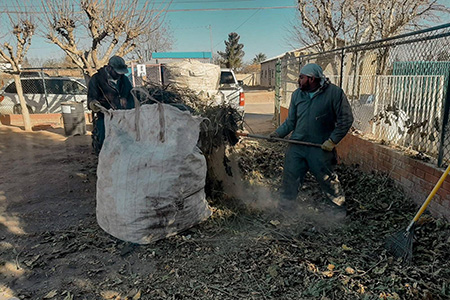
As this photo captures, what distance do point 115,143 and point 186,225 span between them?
3.28ft

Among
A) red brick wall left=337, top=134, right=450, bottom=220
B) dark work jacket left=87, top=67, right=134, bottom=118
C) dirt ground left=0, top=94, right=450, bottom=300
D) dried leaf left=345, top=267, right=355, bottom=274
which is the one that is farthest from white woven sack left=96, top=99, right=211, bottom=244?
red brick wall left=337, top=134, right=450, bottom=220

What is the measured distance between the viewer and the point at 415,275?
Result: 218cm

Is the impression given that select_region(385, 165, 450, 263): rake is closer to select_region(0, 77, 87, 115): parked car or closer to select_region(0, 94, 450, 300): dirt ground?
select_region(0, 94, 450, 300): dirt ground

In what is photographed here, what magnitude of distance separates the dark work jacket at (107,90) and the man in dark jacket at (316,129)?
237 centimetres

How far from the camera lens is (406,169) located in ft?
11.0

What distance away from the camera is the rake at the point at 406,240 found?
234 centimetres

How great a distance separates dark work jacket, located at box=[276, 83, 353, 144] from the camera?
299 centimetres

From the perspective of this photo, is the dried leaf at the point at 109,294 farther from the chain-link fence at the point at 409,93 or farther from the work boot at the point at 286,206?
the chain-link fence at the point at 409,93

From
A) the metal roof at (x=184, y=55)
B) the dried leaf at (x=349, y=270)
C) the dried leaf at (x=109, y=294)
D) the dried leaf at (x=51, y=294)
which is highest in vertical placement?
the metal roof at (x=184, y=55)

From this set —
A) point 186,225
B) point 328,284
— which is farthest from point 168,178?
point 328,284

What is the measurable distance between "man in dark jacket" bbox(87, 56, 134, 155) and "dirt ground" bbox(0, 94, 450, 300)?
1.19 metres

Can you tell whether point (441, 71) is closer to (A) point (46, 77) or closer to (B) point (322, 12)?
(B) point (322, 12)

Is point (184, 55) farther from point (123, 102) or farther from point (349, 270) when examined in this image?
point (349, 270)

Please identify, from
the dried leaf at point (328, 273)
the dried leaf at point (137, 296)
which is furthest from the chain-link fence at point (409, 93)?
the dried leaf at point (137, 296)
